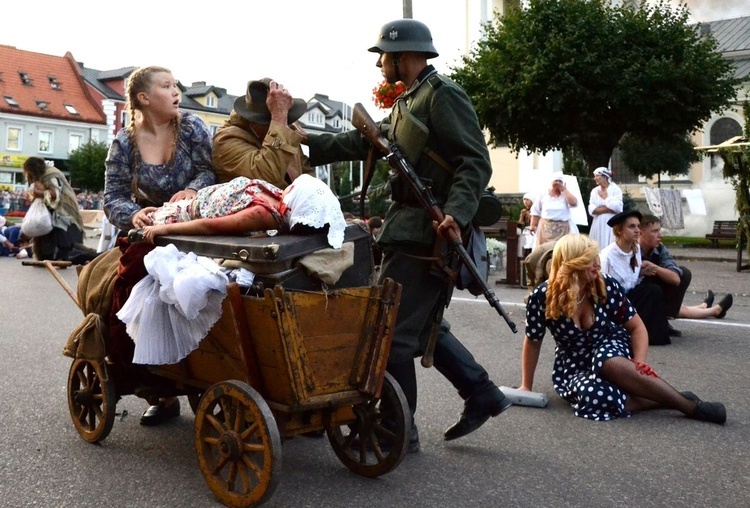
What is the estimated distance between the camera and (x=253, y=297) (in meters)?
3.86

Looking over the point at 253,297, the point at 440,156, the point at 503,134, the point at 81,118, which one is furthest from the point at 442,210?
the point at 81,118

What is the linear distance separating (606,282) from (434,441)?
1790mm

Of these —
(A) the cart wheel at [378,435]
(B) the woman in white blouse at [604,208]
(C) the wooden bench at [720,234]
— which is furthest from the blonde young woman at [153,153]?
(C) the wooden bench at [720,234]

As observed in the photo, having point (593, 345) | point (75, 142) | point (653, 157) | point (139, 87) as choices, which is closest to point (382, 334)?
point (139, 87)

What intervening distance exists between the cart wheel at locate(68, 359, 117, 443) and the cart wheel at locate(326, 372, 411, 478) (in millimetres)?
1190

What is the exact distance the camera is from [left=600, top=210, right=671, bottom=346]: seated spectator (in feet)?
28.2

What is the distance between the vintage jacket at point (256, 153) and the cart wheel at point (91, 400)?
48.4 inches

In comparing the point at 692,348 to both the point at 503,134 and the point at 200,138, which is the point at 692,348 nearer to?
the point at 200,138

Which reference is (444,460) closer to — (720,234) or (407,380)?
(407,380)

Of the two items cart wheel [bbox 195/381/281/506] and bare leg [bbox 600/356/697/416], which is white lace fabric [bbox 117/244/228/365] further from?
bare leg [bbox 600/356/697/416]

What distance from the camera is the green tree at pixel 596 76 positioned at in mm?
31141

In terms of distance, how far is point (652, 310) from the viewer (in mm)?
8734

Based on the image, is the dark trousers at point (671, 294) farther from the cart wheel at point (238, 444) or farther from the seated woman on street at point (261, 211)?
the cart wheel at point (238, 444)

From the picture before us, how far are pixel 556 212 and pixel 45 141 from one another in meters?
73.2
